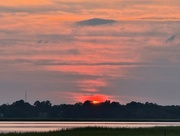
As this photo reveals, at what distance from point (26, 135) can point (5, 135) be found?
7.11 feet

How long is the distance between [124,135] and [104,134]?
4.53 metres

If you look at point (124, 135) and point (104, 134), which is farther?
point (104, 134)

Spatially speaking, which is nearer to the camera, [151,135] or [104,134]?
[151,135]

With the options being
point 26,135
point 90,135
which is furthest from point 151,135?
point 26,135

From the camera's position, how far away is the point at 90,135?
62.8 metres

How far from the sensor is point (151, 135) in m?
58.2

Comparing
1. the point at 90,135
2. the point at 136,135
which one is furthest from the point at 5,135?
the point at 136,135

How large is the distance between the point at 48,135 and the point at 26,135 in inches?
92.6

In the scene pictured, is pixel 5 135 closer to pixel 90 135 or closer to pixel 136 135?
pixel 90 135

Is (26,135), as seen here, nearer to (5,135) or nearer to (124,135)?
(5,135)

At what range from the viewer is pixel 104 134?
6494 centimetres

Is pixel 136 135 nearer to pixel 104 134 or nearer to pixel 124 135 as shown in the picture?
pixel 124 135

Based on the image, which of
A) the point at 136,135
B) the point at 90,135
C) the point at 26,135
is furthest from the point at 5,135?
the point at 136,135

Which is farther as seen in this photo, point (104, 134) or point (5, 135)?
point (104, 134)
